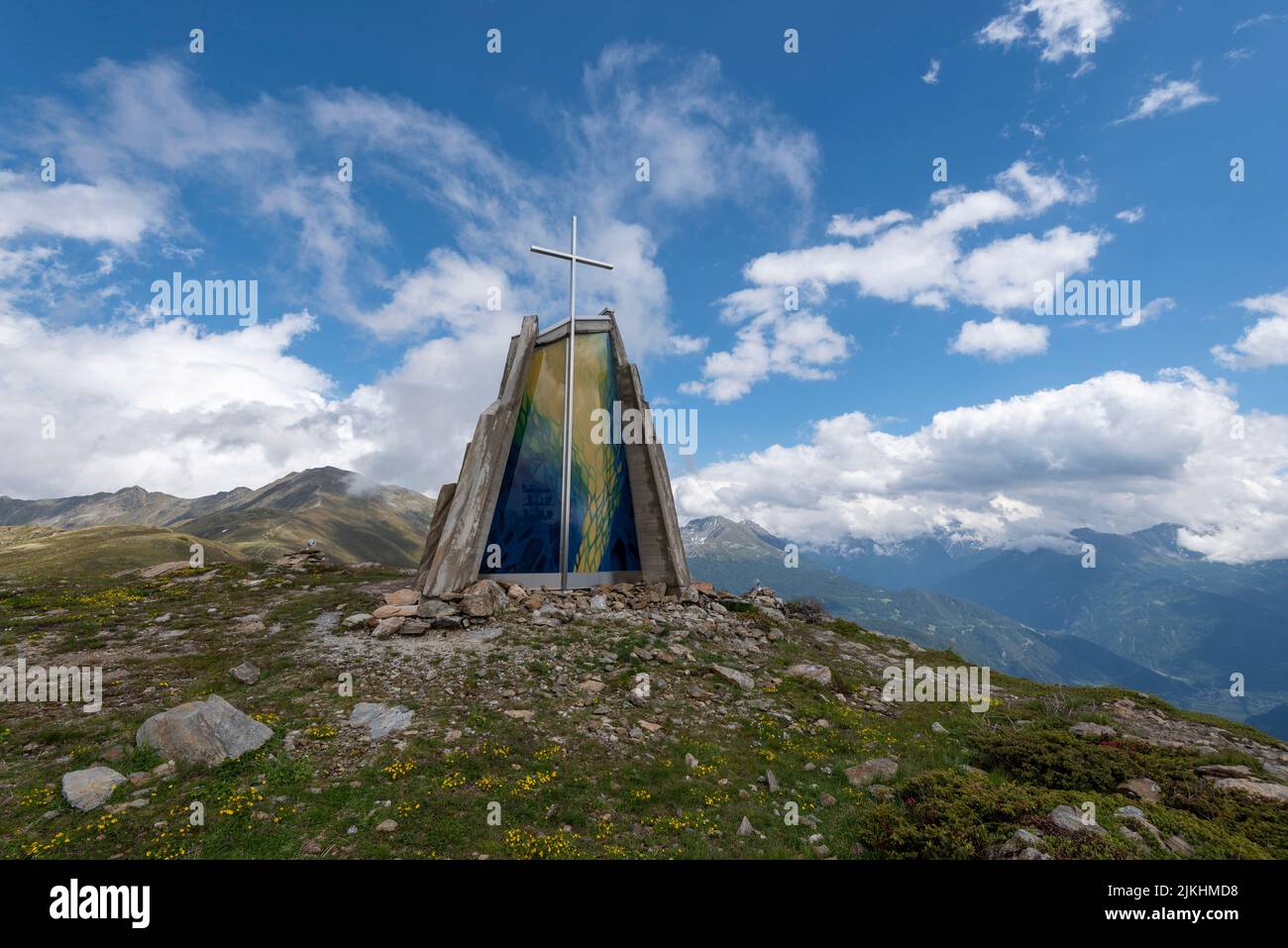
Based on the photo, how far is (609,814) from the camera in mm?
8898

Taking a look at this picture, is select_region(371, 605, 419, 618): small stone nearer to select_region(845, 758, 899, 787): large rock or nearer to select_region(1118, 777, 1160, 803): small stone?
select_region(845, 758, 899, 787): large rock

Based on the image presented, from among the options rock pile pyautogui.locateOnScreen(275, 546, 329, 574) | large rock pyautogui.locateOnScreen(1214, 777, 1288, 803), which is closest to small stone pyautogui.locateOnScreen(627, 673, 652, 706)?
large rock pyautogui.locateOnScreen(1214, 777, 1288, 803)

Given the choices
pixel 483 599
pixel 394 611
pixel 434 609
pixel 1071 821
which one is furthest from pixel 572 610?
pixel 1071 821

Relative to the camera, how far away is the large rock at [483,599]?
747 inches

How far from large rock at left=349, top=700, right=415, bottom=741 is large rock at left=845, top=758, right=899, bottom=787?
9536 millimetres

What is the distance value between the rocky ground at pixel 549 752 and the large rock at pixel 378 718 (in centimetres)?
7

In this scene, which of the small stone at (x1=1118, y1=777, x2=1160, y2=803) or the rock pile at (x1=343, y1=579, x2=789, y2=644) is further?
the rock pile at (x1=343, y1=579, x2=789, y2=644)

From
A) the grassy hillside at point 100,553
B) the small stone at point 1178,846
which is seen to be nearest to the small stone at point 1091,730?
the small stone at point 1178,846

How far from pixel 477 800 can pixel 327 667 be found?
7.72 metres

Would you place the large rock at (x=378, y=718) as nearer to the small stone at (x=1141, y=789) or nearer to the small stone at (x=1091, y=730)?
the small stone at (x=1141, y=789)

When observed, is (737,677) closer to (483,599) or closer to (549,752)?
(549,752)

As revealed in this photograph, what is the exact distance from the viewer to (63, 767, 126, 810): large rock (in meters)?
7.69
